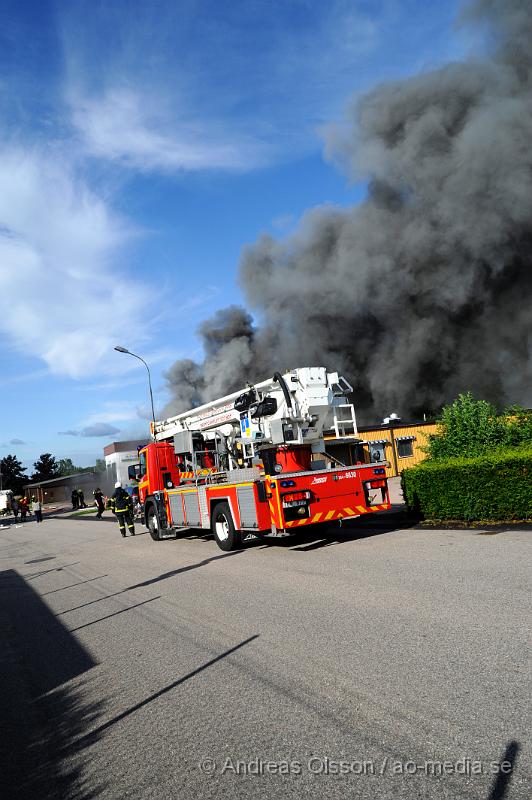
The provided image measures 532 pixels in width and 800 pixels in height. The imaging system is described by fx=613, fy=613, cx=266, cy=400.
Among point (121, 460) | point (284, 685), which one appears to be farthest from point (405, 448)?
point (284, 685)

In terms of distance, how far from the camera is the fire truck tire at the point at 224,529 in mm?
10039

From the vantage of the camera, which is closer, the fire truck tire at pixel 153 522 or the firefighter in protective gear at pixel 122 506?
the fire truck tire at pixel 153 522

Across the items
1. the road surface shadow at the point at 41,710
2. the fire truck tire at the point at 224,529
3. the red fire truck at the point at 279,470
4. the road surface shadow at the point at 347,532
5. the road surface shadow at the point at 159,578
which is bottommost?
the road surface shadow at the point at 41,710

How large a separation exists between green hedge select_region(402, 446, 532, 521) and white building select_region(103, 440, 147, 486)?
7.89 meters

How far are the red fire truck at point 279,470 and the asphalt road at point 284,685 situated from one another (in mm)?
1855

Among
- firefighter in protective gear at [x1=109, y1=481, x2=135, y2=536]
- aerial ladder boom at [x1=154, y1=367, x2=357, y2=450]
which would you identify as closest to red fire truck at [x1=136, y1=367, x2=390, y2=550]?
aerial ladder boom at [x1=154, y1=367, x2=357, y2=450]

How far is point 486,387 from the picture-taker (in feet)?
106

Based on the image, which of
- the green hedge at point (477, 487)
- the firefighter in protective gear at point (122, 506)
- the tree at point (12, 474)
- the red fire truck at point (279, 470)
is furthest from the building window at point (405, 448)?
the tree at point (12, 474)

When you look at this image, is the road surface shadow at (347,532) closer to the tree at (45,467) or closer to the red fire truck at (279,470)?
the red fire truck at (279,470)

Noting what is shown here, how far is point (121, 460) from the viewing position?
17.4 metres

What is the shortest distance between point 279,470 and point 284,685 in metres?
5.83

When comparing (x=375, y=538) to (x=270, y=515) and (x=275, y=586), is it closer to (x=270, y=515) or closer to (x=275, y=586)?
(x=270, y=515)

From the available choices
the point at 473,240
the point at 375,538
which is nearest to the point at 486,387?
the point at 473,240

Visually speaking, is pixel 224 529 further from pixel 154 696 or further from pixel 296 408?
pixel 154 696
